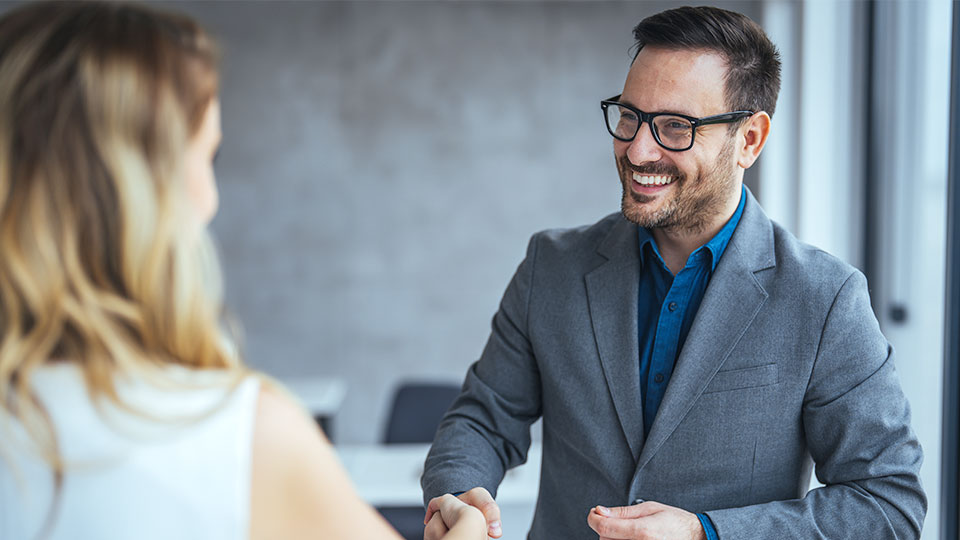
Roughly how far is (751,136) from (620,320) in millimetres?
435

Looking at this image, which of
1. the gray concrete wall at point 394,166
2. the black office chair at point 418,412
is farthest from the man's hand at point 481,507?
the gray concrete wall at point 394,166

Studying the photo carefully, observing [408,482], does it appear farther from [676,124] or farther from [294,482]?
[294,482]

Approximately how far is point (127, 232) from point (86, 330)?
10cm

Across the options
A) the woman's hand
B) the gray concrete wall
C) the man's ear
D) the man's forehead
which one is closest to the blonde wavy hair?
the woman's hand

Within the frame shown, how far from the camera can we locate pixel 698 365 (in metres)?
1.49

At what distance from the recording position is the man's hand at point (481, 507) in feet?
4.67

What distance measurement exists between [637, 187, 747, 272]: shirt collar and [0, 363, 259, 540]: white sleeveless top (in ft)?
3.28

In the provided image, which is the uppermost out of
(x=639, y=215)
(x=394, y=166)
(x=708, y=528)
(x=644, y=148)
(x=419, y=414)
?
(x=644, y=148)

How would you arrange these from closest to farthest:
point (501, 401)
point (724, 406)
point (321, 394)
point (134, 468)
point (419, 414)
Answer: point (134, 468) → point (724, 406) → point (501, 401) → point (419, 414) → point (321, 394)

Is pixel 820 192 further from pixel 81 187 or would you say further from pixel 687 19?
pixel 81 187

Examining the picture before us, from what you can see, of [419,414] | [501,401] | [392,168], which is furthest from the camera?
[392,168]

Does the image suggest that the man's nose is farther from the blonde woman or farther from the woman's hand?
the blonde woman

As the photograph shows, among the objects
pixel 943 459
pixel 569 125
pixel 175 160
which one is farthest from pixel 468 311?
pixel 175 160

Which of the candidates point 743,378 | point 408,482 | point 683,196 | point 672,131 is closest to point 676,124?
point 672,131
